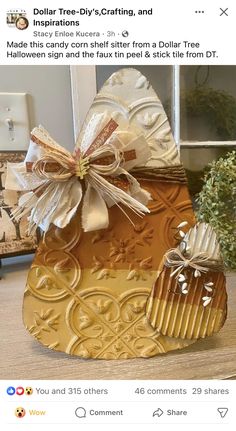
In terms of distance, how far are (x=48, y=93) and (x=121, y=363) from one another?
34cm

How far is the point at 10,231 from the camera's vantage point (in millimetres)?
575

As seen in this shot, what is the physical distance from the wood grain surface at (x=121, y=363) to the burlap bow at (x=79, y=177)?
0.15 meters

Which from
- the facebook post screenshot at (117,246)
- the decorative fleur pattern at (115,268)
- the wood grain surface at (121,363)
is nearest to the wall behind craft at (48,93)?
the facebook post screenshot at (117,246)

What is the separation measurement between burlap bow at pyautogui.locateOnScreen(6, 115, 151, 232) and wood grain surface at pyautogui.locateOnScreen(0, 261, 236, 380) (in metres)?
0.15

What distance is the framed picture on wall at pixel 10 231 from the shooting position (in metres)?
0.54

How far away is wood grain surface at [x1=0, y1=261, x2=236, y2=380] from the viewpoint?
1.42 feet
